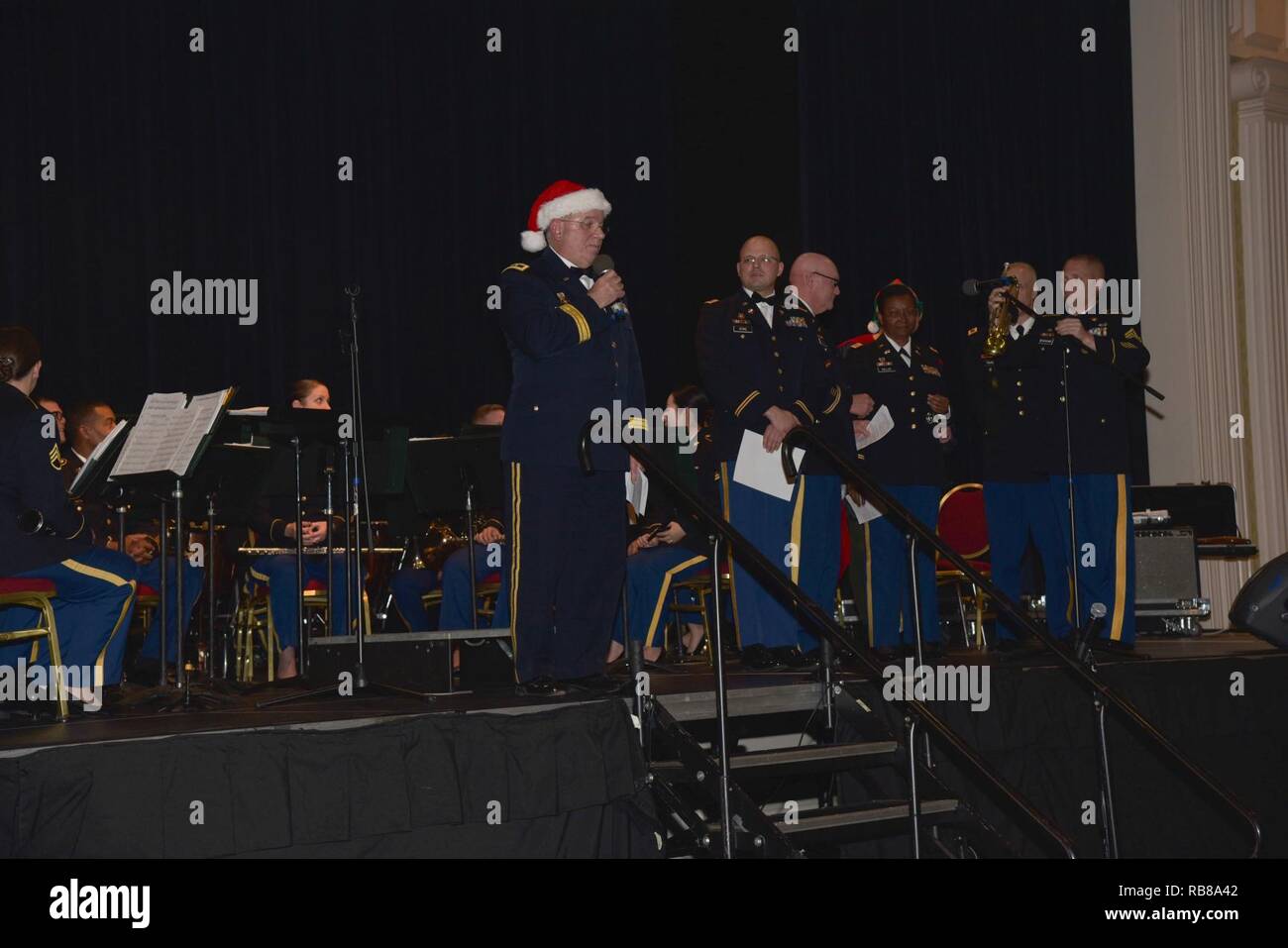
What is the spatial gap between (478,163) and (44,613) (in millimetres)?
5142

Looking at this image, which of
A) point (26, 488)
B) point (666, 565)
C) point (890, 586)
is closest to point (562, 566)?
point (26, 488)

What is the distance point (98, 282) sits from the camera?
830 centimetres

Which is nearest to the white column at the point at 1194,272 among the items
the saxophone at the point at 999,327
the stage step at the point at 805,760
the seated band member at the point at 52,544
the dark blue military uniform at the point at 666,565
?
the saxophone at the point at 999,327

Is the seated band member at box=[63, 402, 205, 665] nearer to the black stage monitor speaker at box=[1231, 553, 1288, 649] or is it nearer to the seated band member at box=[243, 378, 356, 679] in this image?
the seated band member at box=[243, 378, 356, 679]

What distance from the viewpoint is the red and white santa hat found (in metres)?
5.21

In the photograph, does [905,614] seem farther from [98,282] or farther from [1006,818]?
[98,282]

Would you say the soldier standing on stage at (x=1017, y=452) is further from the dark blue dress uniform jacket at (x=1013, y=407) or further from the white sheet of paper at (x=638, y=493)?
the white sheet of paper at (x=638, y=493)

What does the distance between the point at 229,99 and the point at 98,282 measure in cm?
140

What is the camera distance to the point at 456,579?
7301 mm

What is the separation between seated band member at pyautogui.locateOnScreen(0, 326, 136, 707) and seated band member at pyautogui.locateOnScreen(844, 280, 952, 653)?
3.32 m

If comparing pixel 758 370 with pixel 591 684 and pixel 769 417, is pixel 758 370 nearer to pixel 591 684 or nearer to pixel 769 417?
pixel 769 417

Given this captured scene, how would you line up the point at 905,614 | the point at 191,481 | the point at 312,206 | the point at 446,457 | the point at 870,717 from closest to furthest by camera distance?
the point at 870,717 → the point at 191,481 → the point at 446,457 → the point at 905,614 → the point at 312,206

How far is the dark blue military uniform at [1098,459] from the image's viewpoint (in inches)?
255
